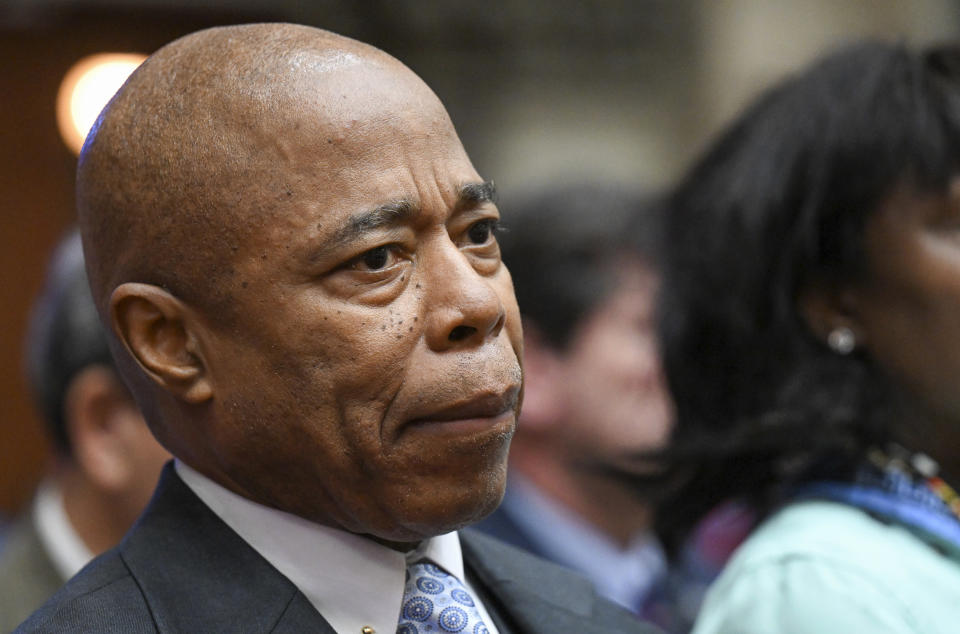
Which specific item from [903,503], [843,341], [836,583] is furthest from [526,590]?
[843,341]

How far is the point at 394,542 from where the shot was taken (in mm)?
1784

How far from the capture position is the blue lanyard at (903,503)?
8.32 feet

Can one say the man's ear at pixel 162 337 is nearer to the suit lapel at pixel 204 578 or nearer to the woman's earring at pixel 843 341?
the suit lapel at pixel 204 578

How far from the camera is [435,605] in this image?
69.3 inches

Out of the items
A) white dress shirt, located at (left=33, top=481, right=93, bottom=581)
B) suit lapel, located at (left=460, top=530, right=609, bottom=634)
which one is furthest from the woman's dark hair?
white dress shirt, located at (left=33, top=481, right=93, bottom=581)

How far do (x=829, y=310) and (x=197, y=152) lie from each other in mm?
1656

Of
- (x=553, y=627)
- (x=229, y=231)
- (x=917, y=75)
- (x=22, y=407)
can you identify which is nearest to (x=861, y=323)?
(x=917, y=75)

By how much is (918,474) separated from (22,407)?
5.63 metres

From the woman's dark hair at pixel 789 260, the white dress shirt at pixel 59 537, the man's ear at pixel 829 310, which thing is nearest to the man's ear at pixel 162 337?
the woman's dark hair at pixel 789 260

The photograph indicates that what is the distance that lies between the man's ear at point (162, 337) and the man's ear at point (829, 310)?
5.27ft

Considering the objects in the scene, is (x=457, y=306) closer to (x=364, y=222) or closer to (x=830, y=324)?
(x=364, y=222)

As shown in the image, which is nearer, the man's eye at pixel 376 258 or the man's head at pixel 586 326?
the man's eye at pixel 376 258

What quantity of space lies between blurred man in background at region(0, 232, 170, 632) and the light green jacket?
154cm

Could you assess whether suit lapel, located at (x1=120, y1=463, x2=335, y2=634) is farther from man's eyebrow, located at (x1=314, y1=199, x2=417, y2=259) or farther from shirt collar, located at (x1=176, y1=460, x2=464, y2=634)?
man's eyebrow, located at (x1=314, y1=199, x2=417, y2=259)
